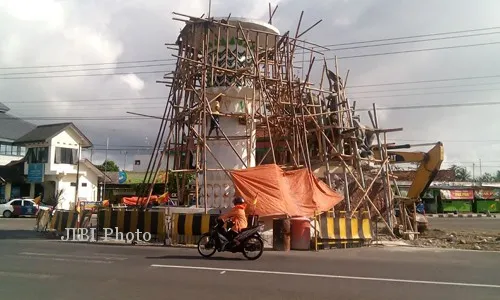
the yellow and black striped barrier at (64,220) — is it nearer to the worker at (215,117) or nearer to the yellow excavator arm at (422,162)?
the worker at (215,117)

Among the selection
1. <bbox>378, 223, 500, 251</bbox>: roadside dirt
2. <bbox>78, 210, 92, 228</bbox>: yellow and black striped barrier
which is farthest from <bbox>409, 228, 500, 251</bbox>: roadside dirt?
<bbox>78, 210, 92, 228</bbox>: yellow and black striped barrier

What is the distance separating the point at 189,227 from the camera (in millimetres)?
14859

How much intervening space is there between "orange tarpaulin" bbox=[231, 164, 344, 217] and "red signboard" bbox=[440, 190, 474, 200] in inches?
1337

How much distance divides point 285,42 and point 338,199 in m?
7.76

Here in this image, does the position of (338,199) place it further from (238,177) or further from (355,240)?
(238,177)

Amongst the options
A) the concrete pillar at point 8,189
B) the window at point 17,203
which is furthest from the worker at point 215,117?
the concrete pillar at point 8,189

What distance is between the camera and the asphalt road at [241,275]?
7.51 m

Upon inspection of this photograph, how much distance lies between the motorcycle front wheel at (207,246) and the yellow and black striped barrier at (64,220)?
24.4ft

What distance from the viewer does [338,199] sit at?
15.6 meters

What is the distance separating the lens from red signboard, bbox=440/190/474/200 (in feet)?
147

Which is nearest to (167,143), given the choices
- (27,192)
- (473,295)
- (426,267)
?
(426,267)

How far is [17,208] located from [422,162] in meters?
29.9

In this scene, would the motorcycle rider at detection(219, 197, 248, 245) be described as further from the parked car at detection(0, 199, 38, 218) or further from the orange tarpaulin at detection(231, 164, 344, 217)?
the parked car at detection(0, 199, 38, 218)

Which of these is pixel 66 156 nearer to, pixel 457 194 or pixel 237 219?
pixel 237 219
